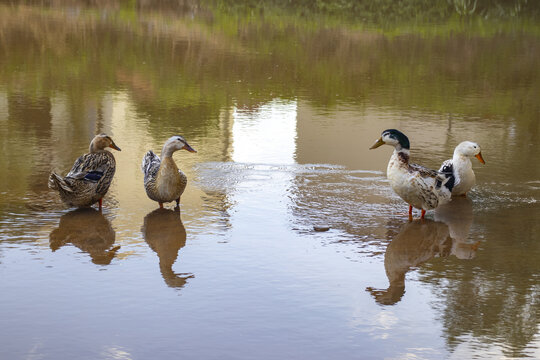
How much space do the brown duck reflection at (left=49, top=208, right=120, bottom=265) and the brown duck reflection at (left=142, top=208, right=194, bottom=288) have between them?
0.37 m

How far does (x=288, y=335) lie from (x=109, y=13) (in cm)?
2495

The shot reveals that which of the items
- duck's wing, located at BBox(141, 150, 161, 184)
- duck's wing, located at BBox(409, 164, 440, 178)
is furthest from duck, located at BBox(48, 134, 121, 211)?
duck's wing, located at BBox(409, 164, 440, 178)

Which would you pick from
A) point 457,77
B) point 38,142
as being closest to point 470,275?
point 38,142

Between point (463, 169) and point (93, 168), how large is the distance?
4.03m

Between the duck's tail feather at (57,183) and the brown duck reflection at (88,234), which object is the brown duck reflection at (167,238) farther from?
the duck's tail feather at (57,183)

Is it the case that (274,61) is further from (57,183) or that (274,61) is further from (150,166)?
(57,183)

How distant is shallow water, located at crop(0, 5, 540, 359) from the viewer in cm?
601

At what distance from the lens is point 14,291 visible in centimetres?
662

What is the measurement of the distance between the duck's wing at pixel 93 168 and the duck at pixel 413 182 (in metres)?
2.93

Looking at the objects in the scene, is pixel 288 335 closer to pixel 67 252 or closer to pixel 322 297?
pixel 322 297

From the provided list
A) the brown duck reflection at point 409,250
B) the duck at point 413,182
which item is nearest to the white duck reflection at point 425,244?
the brown duck reflection at point 409,250

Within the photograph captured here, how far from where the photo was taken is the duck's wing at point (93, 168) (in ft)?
28.8

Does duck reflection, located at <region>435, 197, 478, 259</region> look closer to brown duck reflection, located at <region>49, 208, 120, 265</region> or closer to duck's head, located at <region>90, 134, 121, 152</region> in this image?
brown duck reflection, located at <region>49, 208, 120, 265</region>

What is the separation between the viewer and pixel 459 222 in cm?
884
